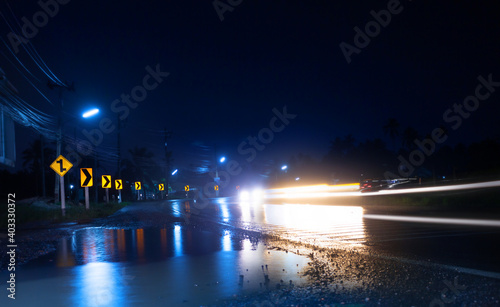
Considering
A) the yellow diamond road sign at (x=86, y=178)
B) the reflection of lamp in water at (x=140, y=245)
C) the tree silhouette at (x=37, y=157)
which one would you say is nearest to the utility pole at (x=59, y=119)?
the yellow diamond road sign at (x=86, y=178)

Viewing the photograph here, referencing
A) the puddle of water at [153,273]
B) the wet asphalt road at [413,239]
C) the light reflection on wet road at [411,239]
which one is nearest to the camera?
the puddle of water at [153,273]

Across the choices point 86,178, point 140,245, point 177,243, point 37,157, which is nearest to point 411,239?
point 177,243

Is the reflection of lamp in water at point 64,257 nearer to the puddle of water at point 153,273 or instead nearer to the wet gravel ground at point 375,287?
the puddle of water at point 153,273

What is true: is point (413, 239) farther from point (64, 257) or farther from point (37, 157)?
point (37, 157)

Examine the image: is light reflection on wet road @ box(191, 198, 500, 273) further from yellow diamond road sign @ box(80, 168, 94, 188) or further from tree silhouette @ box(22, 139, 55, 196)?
tree silhouette @ box(22, 139, 55, 196)

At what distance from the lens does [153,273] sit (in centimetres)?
805

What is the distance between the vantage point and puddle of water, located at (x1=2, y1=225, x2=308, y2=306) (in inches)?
251

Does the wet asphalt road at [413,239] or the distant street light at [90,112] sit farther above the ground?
the distant street light at [90,112]

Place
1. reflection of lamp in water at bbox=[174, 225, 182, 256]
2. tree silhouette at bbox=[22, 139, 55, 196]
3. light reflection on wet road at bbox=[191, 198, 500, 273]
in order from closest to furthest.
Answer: light reflection on wet road at bbox=[191, 198, 500, 273] → reflection of lamp in water at bbox=[174, 225, 182, 256] → tree silhouette at bbox=[22, 139, 55, 196]

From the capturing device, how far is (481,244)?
34.4ft

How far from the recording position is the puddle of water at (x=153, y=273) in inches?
251

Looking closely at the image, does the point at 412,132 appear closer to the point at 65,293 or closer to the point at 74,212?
the point at 74,212

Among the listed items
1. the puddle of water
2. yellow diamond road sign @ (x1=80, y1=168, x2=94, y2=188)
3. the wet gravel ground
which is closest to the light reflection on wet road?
the wet gravel ground

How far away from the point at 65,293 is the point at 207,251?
4403 millimetres
